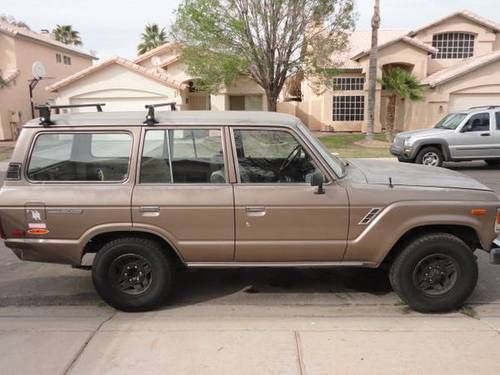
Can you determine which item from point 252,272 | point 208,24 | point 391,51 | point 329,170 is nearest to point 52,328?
point 252,272

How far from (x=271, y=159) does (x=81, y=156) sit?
1.74 meters

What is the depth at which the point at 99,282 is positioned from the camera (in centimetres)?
409

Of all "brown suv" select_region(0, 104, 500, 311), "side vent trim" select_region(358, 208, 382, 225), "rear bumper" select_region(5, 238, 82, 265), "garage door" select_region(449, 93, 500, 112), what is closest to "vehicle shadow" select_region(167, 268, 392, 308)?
"brown suv" select_region(0, 104, 500, 311)

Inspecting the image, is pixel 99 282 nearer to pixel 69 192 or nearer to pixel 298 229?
pixel 69 192

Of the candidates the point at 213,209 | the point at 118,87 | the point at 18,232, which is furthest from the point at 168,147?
the point at 118,87

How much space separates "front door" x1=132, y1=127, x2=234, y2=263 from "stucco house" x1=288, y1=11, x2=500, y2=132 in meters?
17.8

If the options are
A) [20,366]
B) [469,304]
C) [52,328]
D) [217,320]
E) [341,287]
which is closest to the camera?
[20,366]

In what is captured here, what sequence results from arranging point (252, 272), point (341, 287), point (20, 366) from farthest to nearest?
1. point (252, 272)
2. point (341, 287)
3. point (20, 366)

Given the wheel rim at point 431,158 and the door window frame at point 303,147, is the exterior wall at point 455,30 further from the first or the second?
the door window frame at point 303,147

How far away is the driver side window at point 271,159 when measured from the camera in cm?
408

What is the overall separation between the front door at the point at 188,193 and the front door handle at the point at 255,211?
0.46 feet

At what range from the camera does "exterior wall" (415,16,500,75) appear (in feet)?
91.0

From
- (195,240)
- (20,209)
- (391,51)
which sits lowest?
(195,240)

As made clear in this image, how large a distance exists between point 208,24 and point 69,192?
53.7ft
